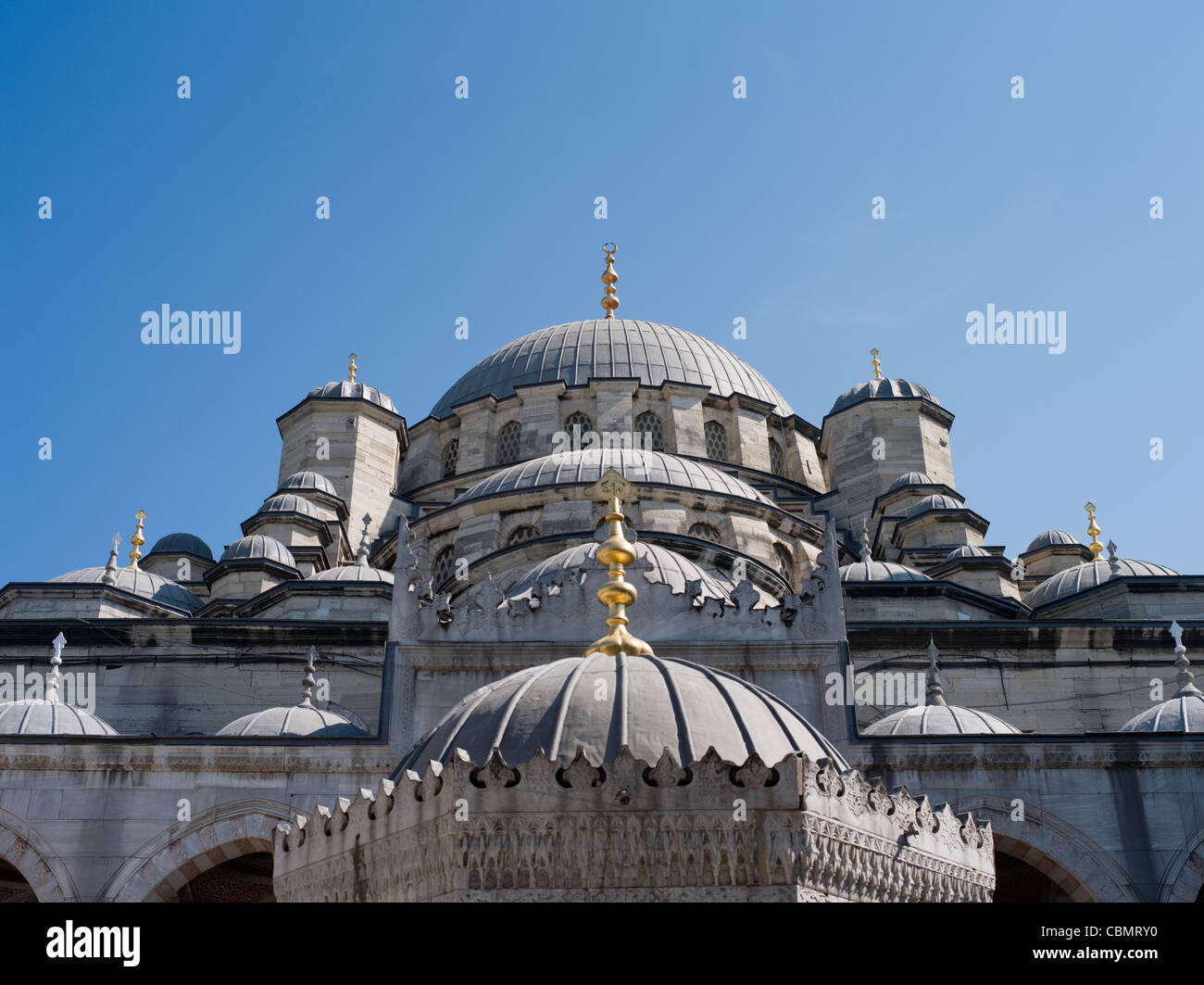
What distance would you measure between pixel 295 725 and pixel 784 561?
12.0 meters

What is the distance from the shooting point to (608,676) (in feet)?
22.8

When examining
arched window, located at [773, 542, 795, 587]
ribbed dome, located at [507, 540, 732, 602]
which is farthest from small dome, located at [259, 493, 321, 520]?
ribbed dome, located at [507, 540, 732, 602]

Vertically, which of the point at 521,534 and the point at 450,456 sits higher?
the point at 450,456

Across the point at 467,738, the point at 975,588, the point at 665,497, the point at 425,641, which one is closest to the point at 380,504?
the point at 665,497

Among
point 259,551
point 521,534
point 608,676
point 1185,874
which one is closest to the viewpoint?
point 608,676

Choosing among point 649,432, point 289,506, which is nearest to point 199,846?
point 289,506

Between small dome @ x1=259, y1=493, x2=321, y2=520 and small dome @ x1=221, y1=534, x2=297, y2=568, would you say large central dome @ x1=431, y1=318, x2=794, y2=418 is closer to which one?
small dome @ x1=259, y1=493, x2=321, y2=520

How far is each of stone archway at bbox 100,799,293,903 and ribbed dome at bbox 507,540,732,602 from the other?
418cm

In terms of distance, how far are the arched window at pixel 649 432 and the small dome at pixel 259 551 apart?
880cm

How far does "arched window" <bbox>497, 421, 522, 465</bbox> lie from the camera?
34.7 m

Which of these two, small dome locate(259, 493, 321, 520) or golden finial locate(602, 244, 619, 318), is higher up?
golden finial locate(602, 244, 619, 318)

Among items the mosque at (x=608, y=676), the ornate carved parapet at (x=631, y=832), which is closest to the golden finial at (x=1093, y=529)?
the mosque at (x=608, y=676)

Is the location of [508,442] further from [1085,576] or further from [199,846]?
[199,846]
